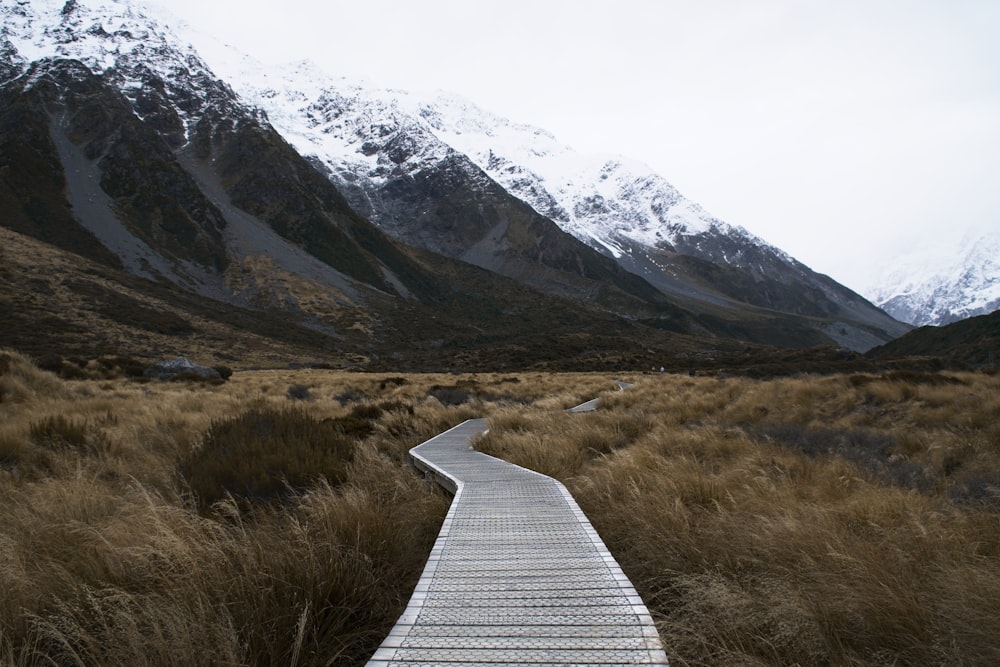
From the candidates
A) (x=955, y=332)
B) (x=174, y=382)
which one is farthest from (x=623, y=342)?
(x=174, y=382)

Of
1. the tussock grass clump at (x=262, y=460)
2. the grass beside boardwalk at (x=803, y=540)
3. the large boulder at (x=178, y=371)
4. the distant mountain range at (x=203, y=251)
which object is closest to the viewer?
the grass beside boardwalk at (x=803, y=540)

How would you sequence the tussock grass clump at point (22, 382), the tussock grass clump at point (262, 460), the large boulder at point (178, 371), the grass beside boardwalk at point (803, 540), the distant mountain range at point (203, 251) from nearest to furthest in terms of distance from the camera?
the grass beside boardwalk at point (803, 540) → the tussock grass clump at point (262, 460) → the tussock grass clump at point (22, 382) → the large boulder at point (178, 371) → the distant mountain range at point (203, 251)

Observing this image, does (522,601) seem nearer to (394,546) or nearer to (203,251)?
(394,546)

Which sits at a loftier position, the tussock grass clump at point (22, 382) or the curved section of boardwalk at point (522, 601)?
the curved section of boardwalk at point (522, 601)

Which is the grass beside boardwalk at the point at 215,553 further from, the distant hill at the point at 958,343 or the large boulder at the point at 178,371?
the distant hill at the point at 958,343

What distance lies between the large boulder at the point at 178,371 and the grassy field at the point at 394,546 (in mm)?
22290

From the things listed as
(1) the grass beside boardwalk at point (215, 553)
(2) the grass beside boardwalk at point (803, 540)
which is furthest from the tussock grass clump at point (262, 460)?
(2) the grass beside boardwalk at point (803, 540)

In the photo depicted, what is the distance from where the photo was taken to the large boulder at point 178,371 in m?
29.2

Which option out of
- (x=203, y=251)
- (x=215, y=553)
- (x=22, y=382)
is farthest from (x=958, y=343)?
(x=203, y=251)

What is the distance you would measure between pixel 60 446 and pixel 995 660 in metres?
10.2

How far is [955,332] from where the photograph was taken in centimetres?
5566

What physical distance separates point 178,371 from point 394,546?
30288mm

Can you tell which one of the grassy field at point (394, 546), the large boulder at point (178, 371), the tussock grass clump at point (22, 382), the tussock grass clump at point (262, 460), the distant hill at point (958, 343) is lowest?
the large boulder at point (178, 371)

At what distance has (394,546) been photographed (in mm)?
4125
